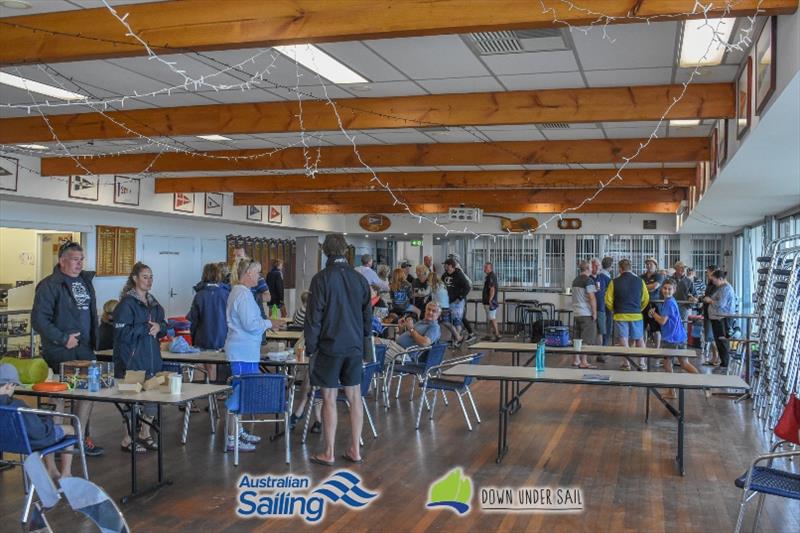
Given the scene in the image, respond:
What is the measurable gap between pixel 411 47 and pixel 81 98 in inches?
130

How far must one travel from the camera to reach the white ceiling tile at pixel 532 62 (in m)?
5.77

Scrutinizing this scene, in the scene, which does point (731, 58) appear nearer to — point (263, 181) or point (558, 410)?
point (558, 410)

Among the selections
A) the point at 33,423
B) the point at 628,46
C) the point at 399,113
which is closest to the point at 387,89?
the point at 399,113

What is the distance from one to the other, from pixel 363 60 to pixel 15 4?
7.71 ft

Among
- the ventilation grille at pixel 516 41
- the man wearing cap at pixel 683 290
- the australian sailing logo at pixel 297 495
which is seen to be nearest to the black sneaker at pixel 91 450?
the australian sailing logo at pixel 297 495

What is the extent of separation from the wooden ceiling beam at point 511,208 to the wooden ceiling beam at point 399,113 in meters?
9.10

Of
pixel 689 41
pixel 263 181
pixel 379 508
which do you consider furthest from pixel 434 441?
pixel 263 181

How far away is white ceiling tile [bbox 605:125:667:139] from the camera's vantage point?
8711mm

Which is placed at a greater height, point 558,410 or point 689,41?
point 689,41

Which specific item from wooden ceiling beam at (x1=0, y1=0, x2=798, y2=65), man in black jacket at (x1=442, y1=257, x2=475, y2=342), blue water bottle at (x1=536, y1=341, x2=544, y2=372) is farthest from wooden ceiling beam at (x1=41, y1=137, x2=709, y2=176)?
wooden ceiling beam at (x1=0, y1=0, x2=798, y2=65)

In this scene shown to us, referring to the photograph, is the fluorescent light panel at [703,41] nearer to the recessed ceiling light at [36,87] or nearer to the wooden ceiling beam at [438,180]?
the recessed ceiling light at [36,87]

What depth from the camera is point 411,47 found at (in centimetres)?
561

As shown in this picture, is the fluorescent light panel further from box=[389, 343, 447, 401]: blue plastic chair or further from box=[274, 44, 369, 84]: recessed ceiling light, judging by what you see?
box=[389, 343, 447, 401]: blue plastic chair

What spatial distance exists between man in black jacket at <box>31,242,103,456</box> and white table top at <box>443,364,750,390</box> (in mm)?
2720
